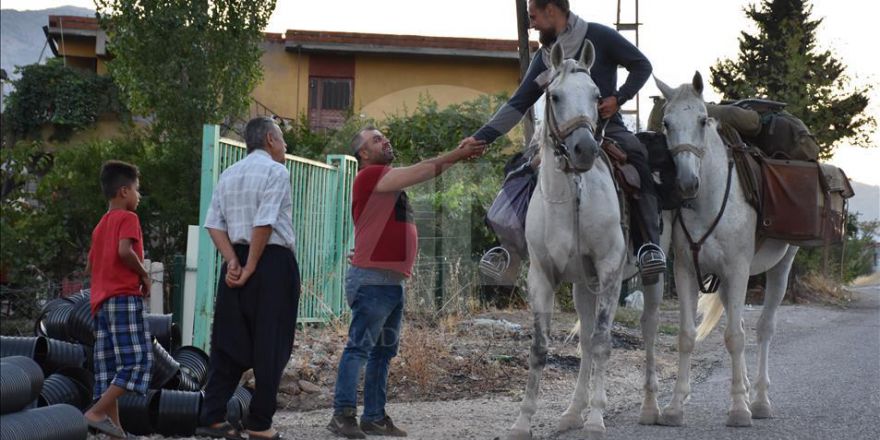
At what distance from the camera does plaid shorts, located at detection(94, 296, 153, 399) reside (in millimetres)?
7078

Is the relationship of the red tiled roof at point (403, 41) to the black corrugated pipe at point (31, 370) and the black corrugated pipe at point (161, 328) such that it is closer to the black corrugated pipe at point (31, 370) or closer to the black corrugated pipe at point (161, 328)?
the black corrugated pipe at point (161, 328)

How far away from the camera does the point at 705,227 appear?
27.7ft

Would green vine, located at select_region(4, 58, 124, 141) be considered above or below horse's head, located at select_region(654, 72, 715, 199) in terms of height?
above

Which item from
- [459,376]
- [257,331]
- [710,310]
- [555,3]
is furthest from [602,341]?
[710,310]

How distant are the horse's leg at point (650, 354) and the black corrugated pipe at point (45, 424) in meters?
3.93

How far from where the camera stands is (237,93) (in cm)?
2425

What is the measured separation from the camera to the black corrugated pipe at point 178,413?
730cm

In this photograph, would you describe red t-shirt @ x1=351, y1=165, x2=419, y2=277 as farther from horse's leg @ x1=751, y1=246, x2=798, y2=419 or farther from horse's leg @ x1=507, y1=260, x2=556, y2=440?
horse's leg @ x1=751, y1=246, x2=798, y2=419

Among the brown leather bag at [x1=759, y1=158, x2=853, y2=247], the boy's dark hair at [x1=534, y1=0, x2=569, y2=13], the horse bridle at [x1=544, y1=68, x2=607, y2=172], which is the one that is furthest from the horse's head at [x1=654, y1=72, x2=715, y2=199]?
the horse bridle at [x1=544, y1=68, x2=607, y2=172]

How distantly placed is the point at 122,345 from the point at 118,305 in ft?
0.87

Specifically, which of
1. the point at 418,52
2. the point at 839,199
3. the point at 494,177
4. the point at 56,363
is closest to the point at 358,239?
the point at 56,363

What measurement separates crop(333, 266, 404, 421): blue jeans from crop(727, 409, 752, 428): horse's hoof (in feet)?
8.31

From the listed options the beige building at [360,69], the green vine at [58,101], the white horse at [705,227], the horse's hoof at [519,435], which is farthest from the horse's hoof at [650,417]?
the green vine at [58,101]

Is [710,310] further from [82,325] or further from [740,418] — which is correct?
[82,325]
